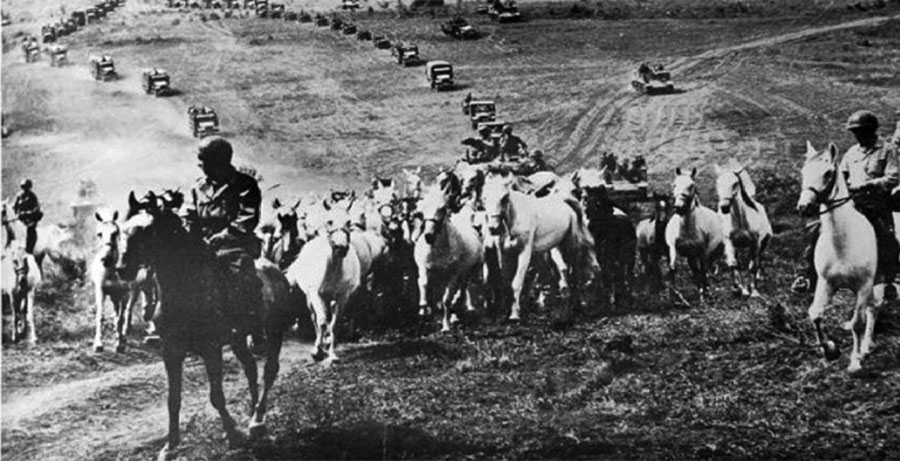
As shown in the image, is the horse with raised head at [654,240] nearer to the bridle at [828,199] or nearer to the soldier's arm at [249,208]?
the bridle at [828,199]

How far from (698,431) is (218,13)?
15.5 ft

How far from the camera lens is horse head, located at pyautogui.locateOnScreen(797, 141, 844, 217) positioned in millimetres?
7137

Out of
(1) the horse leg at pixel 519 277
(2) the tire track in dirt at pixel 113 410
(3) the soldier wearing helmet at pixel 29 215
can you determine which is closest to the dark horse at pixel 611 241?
(1) the horse leg at pixel 519 277

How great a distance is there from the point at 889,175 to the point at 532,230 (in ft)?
7.71

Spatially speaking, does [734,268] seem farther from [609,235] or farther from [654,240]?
[609,235]

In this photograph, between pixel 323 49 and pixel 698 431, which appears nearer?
pixel 698 431

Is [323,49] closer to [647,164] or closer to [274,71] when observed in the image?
[274,71]

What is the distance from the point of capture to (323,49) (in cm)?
884

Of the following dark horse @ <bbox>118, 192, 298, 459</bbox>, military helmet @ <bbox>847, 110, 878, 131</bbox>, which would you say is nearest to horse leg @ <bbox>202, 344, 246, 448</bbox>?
dark horse @ <bbox>118, 192, 298, 459</bbox>

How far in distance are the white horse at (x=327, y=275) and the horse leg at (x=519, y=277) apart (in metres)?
1.09

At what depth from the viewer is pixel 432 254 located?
8.31 m

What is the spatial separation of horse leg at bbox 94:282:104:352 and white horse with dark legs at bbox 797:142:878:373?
15.0 ft

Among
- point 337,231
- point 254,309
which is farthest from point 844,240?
point 254,309

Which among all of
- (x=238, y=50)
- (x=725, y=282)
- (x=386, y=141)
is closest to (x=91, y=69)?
(x=238, y=50)
